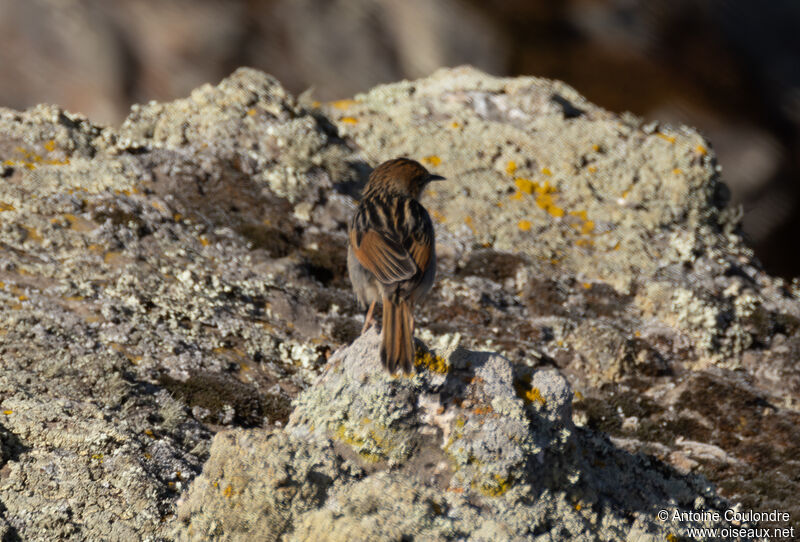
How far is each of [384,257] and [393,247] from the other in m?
0.14

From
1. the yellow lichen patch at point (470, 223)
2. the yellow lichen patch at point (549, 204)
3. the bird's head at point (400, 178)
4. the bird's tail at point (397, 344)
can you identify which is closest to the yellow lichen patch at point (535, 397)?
the bird's tail at point (397, 344)

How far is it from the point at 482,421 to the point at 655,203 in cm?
567

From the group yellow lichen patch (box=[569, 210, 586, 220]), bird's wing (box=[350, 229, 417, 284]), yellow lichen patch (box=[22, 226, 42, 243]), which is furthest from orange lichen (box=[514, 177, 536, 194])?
yellow lichen patch (box=[22, 226, 42, 243])

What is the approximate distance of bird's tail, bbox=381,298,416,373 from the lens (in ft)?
15.8

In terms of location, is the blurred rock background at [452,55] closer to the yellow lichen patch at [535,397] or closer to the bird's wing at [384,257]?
the bird's wing at [384,257]

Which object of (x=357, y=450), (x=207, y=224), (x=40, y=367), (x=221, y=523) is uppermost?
(x=207, y=224)

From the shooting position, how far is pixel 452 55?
46.1 feet

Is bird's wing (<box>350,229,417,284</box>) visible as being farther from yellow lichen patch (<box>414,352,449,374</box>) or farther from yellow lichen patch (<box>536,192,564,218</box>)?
yellow lichen patch (<box>536,192,564,218</box>)

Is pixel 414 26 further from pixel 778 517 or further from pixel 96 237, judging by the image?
pixel 778 517

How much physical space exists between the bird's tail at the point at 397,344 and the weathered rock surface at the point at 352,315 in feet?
0.59

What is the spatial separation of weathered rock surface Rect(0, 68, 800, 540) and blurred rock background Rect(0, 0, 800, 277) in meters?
2.96

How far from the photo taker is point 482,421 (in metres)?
4.78

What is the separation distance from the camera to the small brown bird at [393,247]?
6.03 m

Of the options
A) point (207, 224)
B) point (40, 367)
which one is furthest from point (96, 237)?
point (40, 367)
